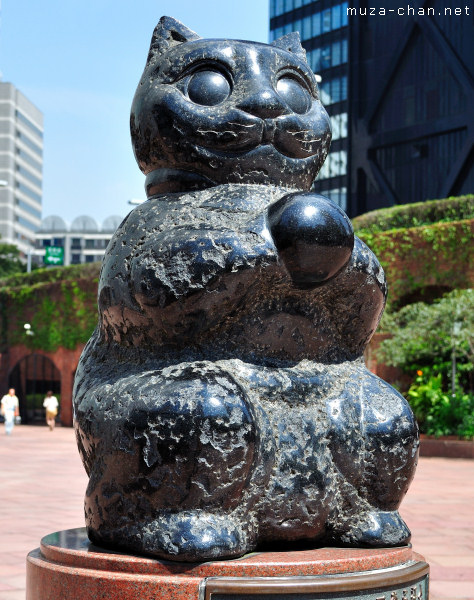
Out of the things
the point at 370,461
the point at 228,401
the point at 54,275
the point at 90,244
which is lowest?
the point at 370,461

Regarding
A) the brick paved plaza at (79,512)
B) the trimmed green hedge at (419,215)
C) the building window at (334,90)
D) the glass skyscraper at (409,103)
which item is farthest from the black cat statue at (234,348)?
the building window at (334,90)

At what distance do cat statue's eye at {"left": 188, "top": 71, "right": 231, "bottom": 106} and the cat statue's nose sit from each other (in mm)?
97

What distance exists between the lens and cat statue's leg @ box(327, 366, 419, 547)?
2898mm

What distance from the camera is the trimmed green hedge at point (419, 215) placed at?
17.8 meters

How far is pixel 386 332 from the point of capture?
16.2m

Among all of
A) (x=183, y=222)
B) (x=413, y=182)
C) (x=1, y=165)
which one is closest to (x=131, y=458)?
(x=183, y=222)

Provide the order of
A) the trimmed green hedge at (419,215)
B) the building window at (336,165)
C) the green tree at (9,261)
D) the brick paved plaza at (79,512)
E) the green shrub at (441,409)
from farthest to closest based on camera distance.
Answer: the green tree at (9,261) → the building window at (336,165) → the trimmed green hedge at (419,215) → the green shrub at (441,409) → the brick paved plaza at (79,512)

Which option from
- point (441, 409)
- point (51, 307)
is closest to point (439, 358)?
point (441, 409)

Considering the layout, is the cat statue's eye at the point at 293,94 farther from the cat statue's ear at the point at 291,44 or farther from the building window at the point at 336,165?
the building window at the point at 336,165

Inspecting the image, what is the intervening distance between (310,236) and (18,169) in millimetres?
84096

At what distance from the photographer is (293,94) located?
3.21m

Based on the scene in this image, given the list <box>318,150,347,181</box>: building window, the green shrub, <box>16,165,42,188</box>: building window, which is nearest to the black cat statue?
the green shrub

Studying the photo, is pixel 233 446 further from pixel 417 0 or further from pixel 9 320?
pixel 417 0

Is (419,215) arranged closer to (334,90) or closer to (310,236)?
(310,236)
